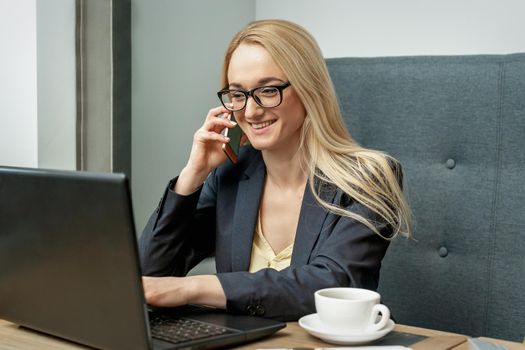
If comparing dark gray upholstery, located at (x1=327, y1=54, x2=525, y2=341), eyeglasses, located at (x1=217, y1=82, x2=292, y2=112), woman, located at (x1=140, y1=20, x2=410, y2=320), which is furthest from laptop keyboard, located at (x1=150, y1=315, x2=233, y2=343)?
dark gray upholstery, located at (x1=327, y1=54, x2=525, y2=341)

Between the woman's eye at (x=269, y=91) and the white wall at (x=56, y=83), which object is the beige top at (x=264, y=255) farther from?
the white wall at (x=56, y=83)

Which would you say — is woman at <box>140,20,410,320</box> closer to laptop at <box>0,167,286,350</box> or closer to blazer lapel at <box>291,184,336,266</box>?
blazer lapel at <box>291,184,336,266</box>

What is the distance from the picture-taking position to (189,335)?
1118 millimetres

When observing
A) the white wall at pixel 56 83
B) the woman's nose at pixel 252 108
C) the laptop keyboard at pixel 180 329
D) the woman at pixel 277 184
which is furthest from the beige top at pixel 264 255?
the white wall at pixel 56 83

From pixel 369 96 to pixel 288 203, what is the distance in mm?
399

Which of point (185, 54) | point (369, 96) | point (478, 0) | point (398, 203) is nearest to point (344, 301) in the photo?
point (398, 203)

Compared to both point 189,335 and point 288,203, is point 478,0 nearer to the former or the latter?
point 288,203

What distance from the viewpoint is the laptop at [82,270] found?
981mm

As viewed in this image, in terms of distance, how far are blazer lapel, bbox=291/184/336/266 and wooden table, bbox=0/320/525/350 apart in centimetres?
35

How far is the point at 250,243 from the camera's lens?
5.55ft

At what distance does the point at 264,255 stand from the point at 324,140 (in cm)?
27

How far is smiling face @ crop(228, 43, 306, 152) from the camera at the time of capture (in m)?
1.67

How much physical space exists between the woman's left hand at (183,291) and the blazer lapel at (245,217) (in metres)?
0.36

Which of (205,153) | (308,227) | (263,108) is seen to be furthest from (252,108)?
(308,227)
